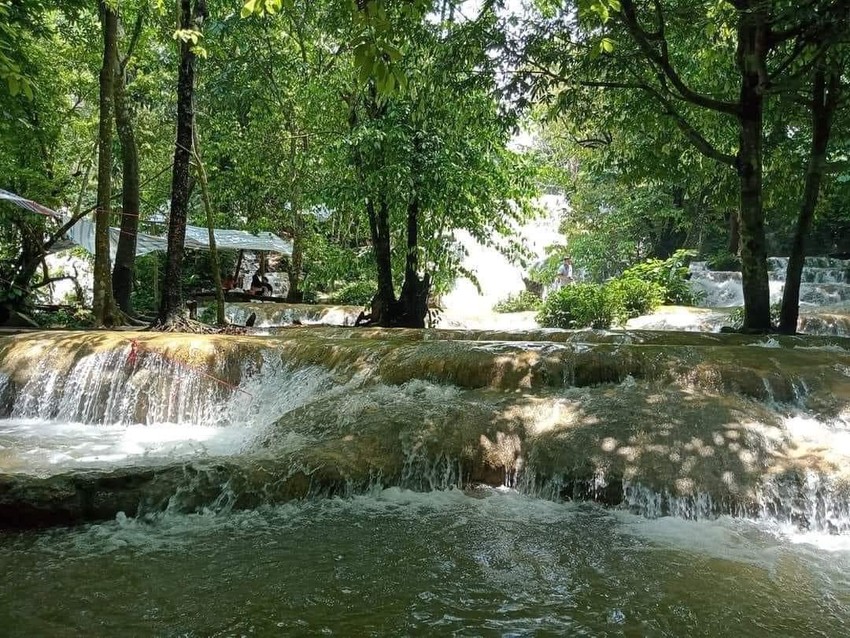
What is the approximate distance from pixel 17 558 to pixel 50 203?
1483cm

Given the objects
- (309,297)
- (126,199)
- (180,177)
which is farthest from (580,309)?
(126,199)

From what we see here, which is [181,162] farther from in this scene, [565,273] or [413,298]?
[565,273]

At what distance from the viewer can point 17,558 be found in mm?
3242

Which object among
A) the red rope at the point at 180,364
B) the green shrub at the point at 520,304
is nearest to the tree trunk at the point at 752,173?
the red rope at the point at 180,364

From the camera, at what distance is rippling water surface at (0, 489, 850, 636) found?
2648mm

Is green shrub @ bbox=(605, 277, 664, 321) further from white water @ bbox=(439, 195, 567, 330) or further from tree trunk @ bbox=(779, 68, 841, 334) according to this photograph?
white water @ bbox=(439, 195, 567, 330)

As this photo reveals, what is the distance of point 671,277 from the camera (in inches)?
604

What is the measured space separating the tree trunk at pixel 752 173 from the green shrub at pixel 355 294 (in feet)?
38.3

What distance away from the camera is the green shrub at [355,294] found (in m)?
18.6

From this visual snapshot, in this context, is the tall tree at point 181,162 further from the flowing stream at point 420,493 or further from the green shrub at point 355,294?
the green shrub at point 355,294

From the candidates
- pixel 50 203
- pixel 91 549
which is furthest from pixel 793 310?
pixel 50 203

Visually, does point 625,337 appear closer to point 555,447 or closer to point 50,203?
point 555,447

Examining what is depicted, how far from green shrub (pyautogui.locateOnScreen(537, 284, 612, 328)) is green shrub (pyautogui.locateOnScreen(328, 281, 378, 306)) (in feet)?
19.7

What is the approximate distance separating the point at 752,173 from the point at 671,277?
712cm
